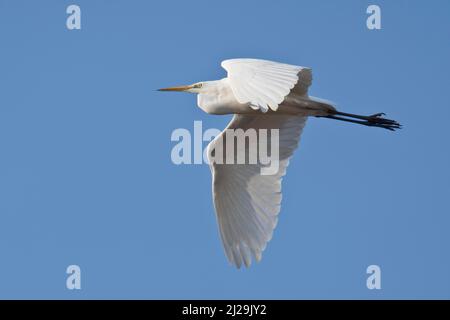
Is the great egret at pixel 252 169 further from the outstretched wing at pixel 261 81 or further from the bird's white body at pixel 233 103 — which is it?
the outstretched wing at pixel 261 81

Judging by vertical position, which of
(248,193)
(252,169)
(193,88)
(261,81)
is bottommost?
(248,193)

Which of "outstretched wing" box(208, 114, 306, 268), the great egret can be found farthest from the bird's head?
"outstretched wing" box(208, 114, 306, 268)

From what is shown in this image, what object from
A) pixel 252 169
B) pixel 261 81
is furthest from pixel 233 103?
pixel 261 81

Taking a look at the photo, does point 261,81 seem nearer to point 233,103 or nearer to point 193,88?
point 233,103

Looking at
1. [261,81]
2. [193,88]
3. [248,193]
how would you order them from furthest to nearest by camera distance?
[248,193], [193,88], [261,81]

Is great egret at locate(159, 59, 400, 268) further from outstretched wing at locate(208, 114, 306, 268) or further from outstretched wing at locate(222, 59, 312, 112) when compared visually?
outstretched wing at locate(222, 59, 312, 112)

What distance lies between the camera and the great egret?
945cm

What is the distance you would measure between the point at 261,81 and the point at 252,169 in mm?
2445

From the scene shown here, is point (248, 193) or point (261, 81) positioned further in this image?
point (248, 193)

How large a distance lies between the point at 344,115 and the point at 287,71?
2176mm

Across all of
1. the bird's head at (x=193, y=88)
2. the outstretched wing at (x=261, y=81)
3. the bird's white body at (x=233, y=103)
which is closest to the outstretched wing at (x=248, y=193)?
the bird's white body at (x=233, y=103)

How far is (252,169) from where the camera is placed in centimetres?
1016

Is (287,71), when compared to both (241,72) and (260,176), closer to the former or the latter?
(241,72)
